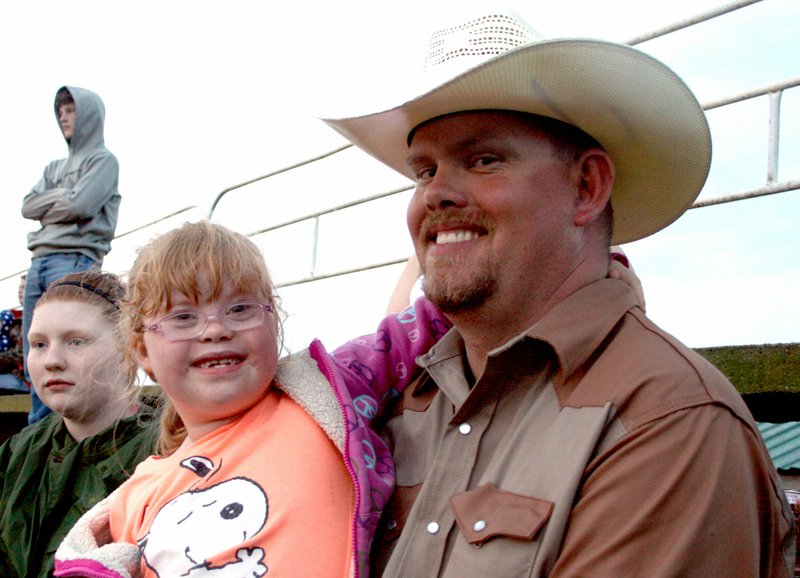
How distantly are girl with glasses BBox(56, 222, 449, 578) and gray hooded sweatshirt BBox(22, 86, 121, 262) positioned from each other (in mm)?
3087

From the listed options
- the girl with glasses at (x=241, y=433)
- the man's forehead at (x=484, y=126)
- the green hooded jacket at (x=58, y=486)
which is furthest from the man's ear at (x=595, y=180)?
the green hooded jacket at (x=58, y=486)

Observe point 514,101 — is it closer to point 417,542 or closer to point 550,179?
point 550,179

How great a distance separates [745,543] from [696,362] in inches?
13.1

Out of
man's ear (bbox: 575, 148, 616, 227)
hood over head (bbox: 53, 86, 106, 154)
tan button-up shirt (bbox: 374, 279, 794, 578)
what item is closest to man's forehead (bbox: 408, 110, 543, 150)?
man's ear (bbox: 575, 148, 616, 227)

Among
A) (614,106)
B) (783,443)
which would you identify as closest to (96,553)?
(614,106)

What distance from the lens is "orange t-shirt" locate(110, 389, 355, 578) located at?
1.92 metres

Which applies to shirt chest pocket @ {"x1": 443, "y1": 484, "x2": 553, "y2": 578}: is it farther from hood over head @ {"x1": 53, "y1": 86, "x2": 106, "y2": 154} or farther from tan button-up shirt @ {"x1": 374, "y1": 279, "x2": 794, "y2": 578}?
hood over head @ {"x1": 53, "y1": 86, "x2": 106, "y2": 154}

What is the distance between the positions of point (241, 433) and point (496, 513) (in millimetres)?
753

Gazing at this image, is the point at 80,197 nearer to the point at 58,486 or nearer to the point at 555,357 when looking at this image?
the point at 58,486

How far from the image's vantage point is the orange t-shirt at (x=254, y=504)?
192cm

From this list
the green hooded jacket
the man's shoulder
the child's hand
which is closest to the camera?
the man's shoulder

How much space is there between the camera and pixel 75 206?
17.0 ft

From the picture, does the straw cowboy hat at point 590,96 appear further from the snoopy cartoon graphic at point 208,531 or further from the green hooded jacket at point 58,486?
the green hooded jacket at point 58,486

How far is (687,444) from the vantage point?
4.86 feet
